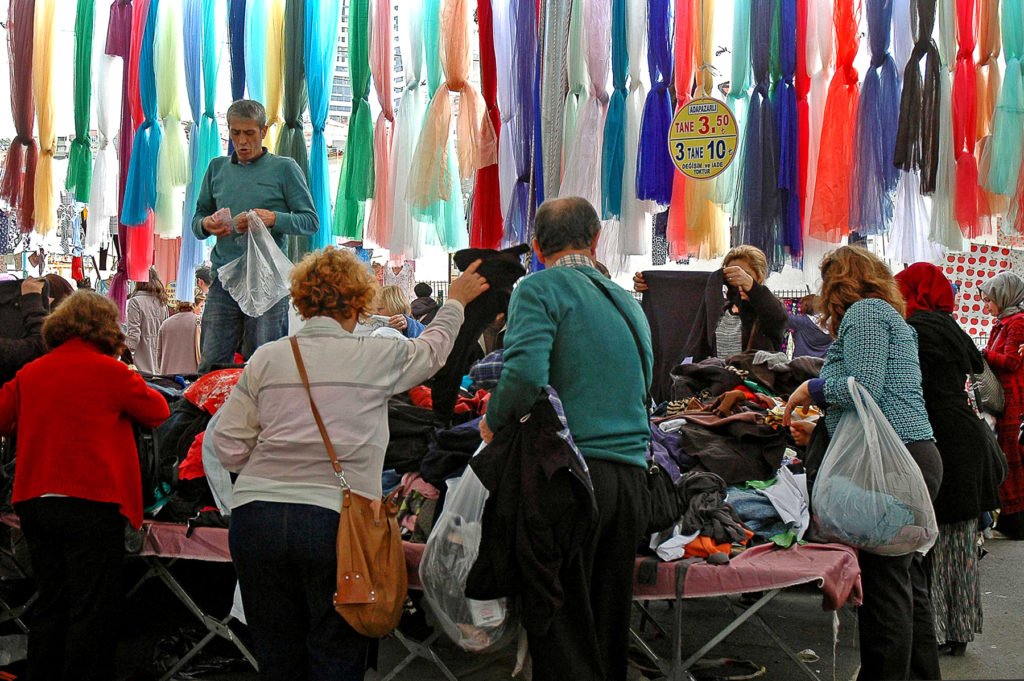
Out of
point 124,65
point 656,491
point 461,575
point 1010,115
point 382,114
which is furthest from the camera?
point 124,65

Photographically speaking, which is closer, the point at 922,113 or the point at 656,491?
the point at 656,491

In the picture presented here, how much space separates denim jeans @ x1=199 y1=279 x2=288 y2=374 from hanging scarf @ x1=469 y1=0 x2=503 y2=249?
3.46ft

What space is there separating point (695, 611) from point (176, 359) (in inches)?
151

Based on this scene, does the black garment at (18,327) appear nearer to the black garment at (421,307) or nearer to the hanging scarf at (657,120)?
the hanging scarf at (657,120)

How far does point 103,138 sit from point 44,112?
0.34 metres

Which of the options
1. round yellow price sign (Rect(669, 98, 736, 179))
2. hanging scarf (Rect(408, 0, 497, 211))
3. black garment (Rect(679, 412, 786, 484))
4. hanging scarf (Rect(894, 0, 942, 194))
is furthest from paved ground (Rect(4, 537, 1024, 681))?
hanging scarf (Rect(408, 0, 497, 211))

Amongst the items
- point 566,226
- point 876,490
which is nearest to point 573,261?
point 566,226

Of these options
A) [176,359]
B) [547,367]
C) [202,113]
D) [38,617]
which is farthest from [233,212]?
[176,359]

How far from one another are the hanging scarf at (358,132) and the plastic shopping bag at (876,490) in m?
2.73

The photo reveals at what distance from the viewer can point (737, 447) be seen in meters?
3.82

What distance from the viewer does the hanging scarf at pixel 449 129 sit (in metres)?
4.62

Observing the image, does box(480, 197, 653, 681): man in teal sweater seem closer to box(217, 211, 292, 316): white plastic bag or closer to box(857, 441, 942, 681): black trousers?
box(857, 441, 942, 681): black trousers

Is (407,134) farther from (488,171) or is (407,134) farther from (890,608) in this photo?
(890,608)

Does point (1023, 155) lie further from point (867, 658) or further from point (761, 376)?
point (867, 658)
